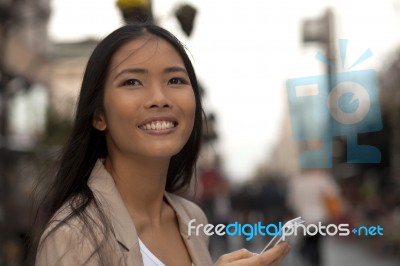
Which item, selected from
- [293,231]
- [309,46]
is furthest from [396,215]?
[293,231]

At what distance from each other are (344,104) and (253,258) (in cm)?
68

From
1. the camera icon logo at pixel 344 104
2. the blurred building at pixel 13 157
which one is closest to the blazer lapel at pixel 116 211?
the camera icon logo at pixel 344 104

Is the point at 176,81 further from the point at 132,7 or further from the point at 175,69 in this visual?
the point at 132,7

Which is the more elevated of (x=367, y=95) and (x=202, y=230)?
(x=367, y=95)

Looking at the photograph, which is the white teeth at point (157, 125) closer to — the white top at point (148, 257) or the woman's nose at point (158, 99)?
the woman's nose at point (158, 99)

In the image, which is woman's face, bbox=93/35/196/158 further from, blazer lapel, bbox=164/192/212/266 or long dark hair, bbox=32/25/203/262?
blazer lapel, bbox=164/192/212/266

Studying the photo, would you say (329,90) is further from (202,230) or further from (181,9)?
(181,9)

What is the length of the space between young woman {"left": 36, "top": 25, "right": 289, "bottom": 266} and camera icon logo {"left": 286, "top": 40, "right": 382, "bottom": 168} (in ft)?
1.19

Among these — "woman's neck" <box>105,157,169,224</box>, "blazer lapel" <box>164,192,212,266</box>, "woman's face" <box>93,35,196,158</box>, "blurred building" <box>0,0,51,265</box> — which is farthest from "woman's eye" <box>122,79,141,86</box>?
"blurred building" <box>0,0,51,265</box>

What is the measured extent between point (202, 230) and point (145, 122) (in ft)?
1.86

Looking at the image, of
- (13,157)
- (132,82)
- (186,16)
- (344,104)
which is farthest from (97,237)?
(13,157)

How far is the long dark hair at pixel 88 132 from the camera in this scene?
1.88 meters

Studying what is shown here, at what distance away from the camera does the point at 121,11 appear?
281 centimetres

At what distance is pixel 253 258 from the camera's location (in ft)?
5.59
